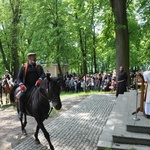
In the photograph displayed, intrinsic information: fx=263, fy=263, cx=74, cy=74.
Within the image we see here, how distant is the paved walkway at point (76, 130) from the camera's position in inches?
279

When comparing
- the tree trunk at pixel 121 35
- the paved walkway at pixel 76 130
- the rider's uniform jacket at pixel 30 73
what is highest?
the tree trunk at pixel 121 35

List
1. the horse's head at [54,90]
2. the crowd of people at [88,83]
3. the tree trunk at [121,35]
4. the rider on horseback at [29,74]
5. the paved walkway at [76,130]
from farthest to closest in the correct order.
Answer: the crowd of people at [88,83] < the tree trunk at [121,35] < the rider on horseback at [29,74] < the paved walkway at [76,130] < the horse's head at [54,90]

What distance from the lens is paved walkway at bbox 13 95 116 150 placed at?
7078mm

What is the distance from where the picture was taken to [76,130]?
8.66m

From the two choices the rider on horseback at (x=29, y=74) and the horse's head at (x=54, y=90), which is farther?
the rider on horseback at (x=29, y=74)

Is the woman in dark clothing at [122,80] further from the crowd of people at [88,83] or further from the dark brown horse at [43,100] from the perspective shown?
the dark brown horse at [43,100]

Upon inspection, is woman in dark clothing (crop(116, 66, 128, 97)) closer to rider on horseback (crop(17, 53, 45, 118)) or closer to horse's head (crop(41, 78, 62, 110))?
rider on horseback (crop(17, 53, 45, 118))

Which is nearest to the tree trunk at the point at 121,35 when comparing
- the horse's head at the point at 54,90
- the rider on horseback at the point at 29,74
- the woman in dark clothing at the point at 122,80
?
Answer: the woman in dark clothing at the point at 122,80

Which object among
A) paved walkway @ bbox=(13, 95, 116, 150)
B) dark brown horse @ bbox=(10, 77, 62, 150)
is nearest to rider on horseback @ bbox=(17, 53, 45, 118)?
dark brown horse @ bbox=(10, 77, 62, 150)

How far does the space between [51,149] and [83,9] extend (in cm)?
1564

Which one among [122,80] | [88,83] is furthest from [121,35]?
[88,83]

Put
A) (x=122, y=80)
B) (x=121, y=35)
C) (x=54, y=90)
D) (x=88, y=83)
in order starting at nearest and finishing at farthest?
(x=54, y=90), (x=122, y=80), (x=121, y=35), (x=88, y=83)

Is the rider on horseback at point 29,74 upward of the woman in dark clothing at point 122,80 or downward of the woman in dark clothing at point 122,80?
upward

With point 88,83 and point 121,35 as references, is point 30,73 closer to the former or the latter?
point 121,35
